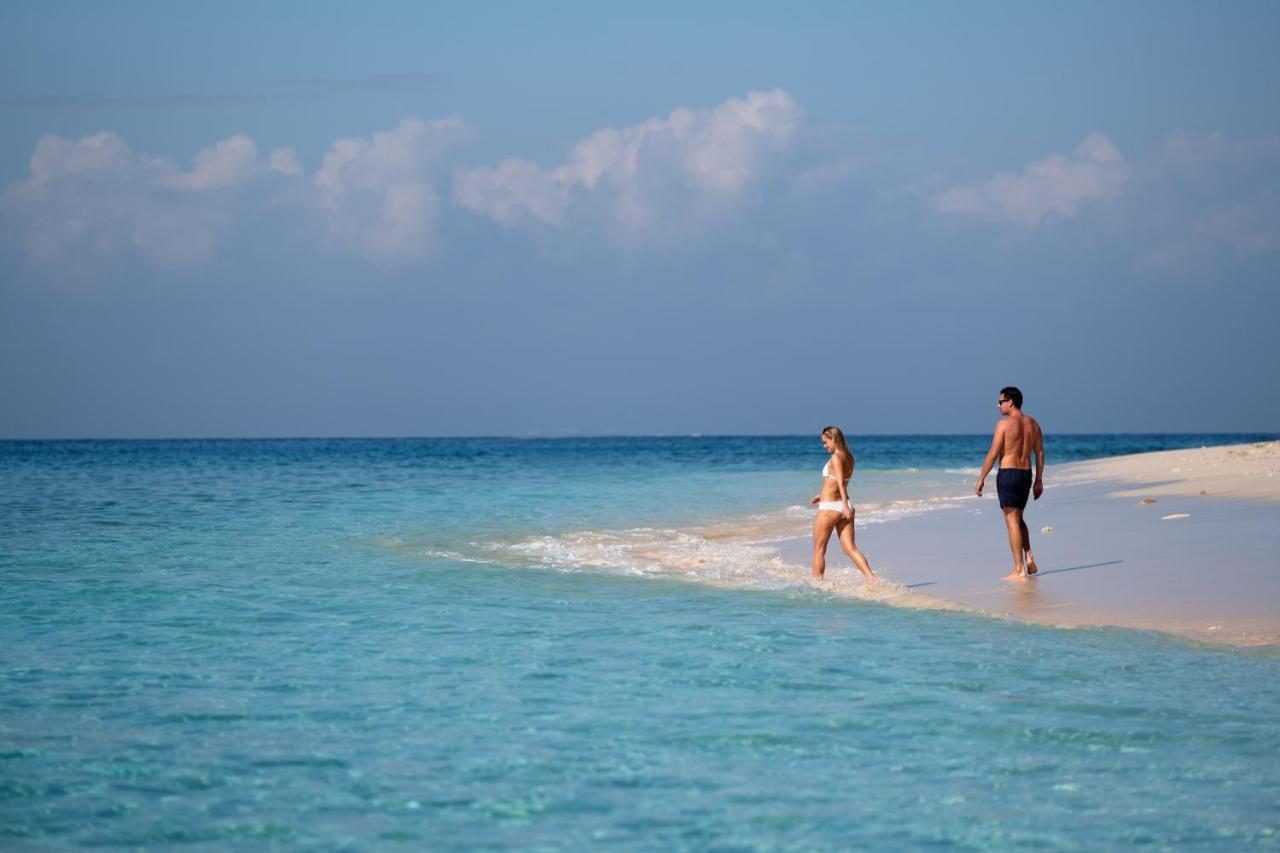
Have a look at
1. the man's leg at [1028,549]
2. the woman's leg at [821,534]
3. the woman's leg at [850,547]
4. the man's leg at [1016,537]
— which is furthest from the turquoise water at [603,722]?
the man's leg at [1028,549]

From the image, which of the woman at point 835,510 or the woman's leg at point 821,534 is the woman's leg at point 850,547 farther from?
the woman's leg at point 821,534

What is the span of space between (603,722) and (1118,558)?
29.7ft

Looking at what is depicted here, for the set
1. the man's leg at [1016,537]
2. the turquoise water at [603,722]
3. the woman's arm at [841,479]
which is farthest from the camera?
the woman's arm at [841,479]

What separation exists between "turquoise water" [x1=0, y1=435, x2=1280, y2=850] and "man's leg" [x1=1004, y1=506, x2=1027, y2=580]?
228 centimetres

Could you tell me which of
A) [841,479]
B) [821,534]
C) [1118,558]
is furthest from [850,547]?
[1118,558]

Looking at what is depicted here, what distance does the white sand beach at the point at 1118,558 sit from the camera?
10219mm

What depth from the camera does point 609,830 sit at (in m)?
5.19

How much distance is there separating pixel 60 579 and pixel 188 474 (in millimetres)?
37293

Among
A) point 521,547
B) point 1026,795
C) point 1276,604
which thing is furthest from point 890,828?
point 521,547

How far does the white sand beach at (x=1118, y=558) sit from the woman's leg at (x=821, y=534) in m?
Answer: 0.28

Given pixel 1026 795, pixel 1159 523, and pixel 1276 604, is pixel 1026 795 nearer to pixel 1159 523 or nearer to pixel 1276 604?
pixel 1276 604

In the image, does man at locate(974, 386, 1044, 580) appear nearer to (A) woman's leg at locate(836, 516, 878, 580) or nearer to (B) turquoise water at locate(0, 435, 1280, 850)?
(A) woman's leg at locate(836, 516, 878, 580)

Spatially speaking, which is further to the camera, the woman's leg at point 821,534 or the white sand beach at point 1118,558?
the woman's leg at point 821,534

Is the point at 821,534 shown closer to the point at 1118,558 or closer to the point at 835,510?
the point at 835,510
